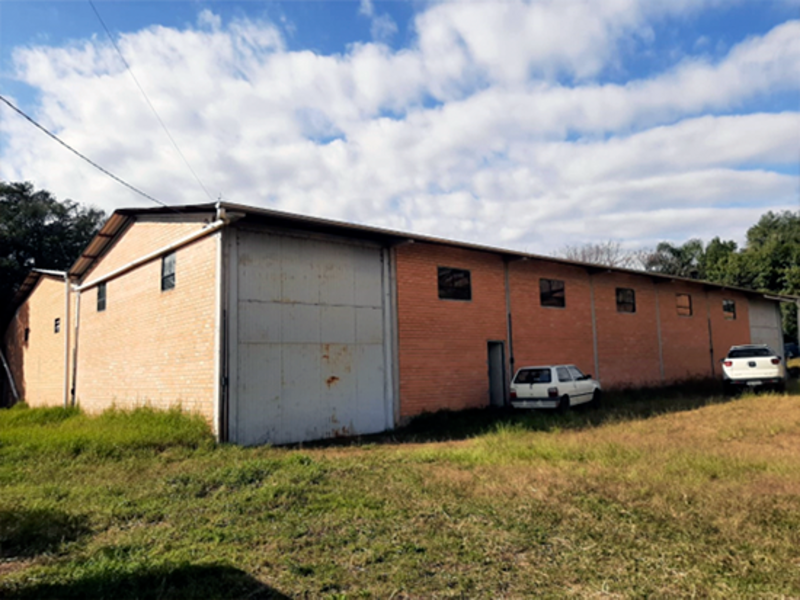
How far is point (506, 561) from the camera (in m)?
5.10

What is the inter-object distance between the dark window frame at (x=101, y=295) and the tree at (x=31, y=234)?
47.3 ft

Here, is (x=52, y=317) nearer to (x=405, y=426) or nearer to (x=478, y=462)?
(x=405, y=426)

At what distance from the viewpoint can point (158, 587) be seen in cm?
458

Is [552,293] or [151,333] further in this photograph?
[552,293]

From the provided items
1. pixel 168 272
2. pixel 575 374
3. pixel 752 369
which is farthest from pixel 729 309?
pixel 168 272

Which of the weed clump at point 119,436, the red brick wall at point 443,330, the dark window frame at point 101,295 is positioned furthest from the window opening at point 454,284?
the dark window frame at point 101,295

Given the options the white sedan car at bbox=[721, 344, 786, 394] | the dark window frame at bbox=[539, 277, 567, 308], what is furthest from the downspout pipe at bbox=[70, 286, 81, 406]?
the white sedan car at bbox=[721, 344, 786, 394]

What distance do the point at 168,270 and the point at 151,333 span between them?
1.72 metres

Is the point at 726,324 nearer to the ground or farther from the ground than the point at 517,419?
farther from the ground

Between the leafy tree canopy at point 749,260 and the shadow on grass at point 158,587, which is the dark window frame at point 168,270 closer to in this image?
the shadow on grass at point 158,587

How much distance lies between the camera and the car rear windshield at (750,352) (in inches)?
768

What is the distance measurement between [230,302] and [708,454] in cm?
930

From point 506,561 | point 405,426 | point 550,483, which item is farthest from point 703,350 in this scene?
point 506,561

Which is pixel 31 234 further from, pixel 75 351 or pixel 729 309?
pixel 729 309
